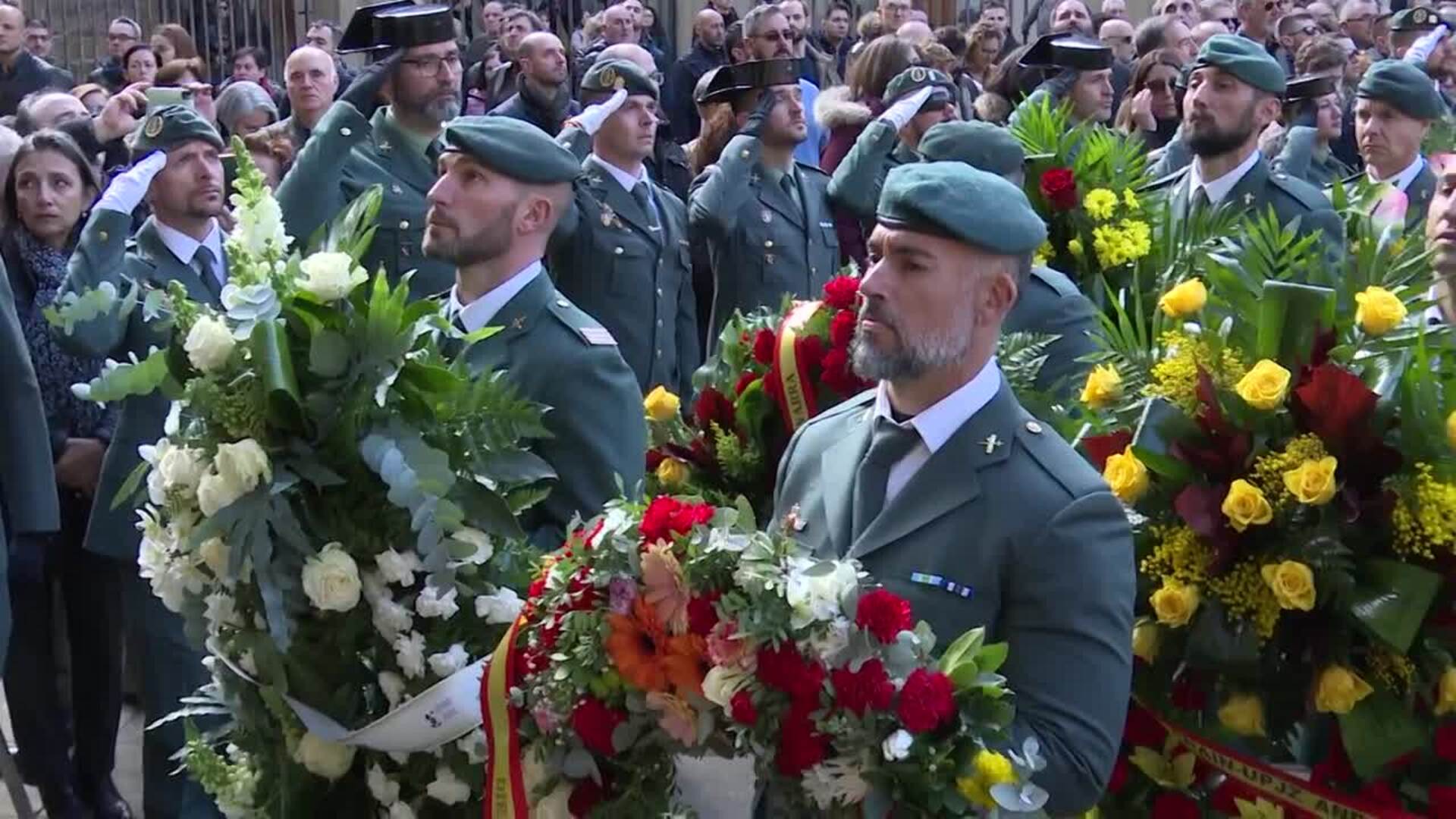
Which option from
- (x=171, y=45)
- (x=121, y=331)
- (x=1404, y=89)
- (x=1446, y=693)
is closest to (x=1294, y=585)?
(x=1446, y=693)

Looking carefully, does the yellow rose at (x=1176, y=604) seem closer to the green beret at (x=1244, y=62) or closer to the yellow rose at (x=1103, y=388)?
the yellow rose at (x=1103, y=388)

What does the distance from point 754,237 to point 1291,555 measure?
419 centimetres

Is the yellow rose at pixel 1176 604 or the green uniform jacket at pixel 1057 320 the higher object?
the yellow rose at pixel 1176 604

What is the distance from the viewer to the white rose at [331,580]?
328 cm

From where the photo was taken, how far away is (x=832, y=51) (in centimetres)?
1502

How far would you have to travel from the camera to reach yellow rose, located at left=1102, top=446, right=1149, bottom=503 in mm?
3492

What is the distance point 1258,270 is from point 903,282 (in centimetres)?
119

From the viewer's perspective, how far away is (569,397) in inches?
151

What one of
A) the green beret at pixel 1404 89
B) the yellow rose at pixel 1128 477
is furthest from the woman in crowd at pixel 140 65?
the yellow rose at pixel 1128 477

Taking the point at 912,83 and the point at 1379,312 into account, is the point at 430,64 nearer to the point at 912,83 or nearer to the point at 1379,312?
the point at 912,83

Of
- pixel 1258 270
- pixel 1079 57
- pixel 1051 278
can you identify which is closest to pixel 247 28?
pixel 1079 57

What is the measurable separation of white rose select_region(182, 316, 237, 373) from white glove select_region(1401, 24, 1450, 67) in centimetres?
746

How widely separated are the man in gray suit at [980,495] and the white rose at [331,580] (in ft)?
2.76

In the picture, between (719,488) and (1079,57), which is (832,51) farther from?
(719,488)
